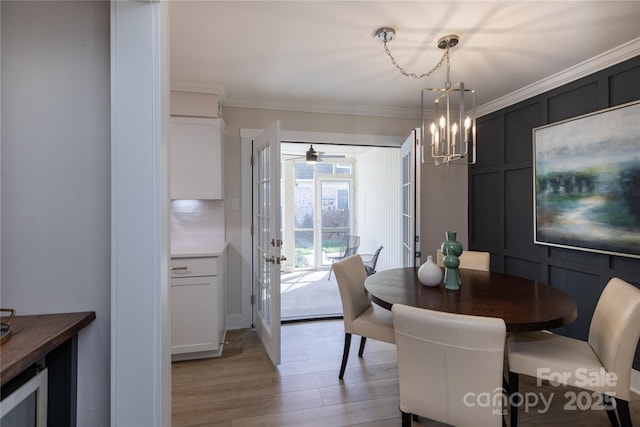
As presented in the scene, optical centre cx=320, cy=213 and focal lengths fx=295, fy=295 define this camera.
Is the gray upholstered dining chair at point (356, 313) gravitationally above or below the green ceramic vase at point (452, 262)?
below

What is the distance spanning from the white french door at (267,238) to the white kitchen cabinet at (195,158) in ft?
1.38

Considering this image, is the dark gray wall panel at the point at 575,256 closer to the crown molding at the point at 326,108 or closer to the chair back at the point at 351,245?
the crown molding at the point at 326,108

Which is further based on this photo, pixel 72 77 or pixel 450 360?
pixel 450 360

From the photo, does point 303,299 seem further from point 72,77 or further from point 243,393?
point 72,77

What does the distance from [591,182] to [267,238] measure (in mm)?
2702

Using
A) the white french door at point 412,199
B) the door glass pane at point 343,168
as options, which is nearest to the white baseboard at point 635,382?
the white french door at point 412,199

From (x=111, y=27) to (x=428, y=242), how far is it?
3485 millimetres

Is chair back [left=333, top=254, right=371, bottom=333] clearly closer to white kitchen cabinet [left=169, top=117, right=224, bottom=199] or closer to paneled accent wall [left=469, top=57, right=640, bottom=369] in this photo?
white kitchen cabinet [left=169, top=117, right=224, bottom=199]

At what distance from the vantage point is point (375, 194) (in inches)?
216

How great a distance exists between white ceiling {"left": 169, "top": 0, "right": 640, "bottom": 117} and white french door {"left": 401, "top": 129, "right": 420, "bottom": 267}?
60 centimetres

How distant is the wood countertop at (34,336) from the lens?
746 millimetres

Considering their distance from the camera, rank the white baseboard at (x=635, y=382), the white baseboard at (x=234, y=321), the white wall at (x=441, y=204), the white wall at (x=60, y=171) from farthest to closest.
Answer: the white wall at (x=441, y=204) → the white baseboard at (x=234, y=321) → the white baseboard at (x=635, y=382) → the white wall at (x=60, y=171)

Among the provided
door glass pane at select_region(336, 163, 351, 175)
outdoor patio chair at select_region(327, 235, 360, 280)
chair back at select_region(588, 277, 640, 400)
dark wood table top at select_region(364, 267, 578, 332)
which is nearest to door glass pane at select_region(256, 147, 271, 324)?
dark wood table top at select_region(364, 267, 578, 332)

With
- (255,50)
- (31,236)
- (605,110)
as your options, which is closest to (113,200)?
(31,236)
